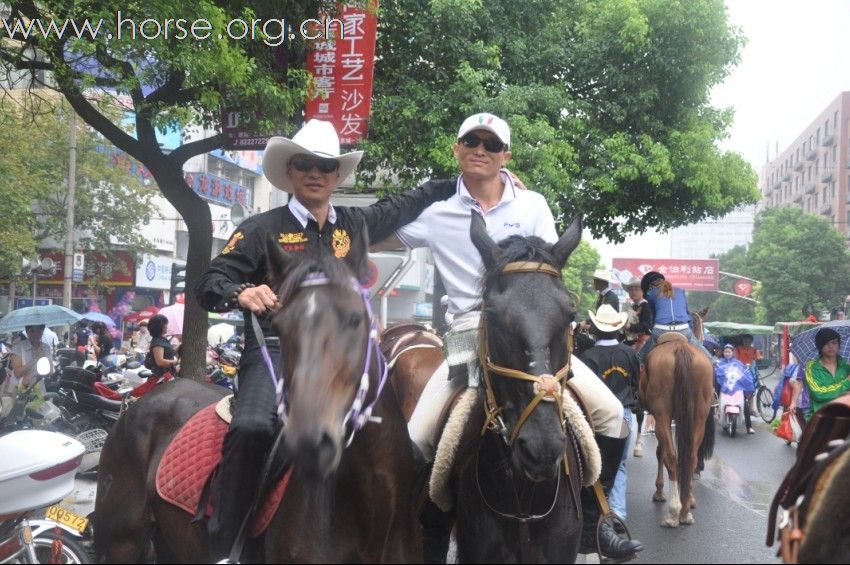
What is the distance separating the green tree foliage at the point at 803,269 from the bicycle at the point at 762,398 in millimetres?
29096

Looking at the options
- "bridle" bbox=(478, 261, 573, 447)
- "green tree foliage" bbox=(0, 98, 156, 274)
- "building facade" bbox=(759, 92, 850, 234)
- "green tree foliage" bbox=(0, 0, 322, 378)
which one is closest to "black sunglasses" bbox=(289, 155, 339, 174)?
"bridle" bbox=(478, 261, 573, 447)

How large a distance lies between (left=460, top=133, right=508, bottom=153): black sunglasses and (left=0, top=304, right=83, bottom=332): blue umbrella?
483 inches

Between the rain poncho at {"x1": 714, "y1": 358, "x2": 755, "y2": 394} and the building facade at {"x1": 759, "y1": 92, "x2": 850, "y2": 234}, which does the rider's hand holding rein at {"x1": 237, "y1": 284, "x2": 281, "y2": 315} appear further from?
the building facade at {"x1": 759, "y1": 92, "x2": 850, "y2": 234}

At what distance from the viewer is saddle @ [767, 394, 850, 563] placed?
9.34 ft

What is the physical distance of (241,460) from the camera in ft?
11.9

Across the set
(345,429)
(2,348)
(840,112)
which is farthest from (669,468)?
(840,112)

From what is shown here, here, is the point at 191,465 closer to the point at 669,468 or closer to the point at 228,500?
the point at 228,500

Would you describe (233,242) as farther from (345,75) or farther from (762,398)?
(762,398)

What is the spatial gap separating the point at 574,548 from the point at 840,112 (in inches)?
3592

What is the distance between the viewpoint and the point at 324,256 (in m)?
3.25

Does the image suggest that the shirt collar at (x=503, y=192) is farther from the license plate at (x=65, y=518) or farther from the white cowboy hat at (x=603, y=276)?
the white cowboy hat at (x=603, y=276)

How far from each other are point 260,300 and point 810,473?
6.75ft

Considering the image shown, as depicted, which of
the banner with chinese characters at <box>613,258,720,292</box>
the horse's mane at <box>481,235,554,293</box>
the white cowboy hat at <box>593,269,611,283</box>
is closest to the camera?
the horse's mane at <box>481,235,554,293</box>

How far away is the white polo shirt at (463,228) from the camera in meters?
4.85
